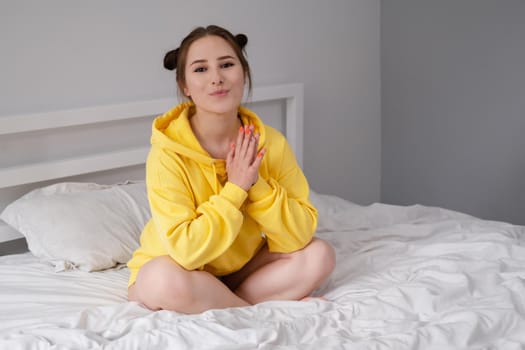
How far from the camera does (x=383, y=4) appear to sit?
3.25 metres

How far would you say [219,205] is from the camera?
1753 millimetres

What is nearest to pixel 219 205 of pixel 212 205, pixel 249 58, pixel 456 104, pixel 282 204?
pixel 212 205

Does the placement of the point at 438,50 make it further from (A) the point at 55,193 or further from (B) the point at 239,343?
(B) the point at 239,343

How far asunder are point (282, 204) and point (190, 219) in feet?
0.75

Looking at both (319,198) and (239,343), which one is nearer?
(239,343)

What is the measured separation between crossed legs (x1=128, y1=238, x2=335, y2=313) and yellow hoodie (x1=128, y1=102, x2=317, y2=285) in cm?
3

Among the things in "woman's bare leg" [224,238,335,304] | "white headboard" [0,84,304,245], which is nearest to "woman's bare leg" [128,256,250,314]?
"woman's bare leg" [224,238,335,304]

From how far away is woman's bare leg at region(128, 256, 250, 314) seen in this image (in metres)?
1.71

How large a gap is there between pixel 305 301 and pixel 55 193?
0.81 meters

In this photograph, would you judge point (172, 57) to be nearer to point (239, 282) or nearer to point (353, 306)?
point (239, 282)

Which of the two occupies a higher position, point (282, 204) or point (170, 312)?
point (282, 204)

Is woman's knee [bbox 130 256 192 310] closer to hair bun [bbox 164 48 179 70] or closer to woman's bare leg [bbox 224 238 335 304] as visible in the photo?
woman's bare leg [bbox 224 238 335 304]

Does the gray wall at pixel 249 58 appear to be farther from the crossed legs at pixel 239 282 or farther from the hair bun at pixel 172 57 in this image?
the crossed legs at pixel 239 282

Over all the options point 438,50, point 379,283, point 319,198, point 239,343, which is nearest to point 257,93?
point 319,198
